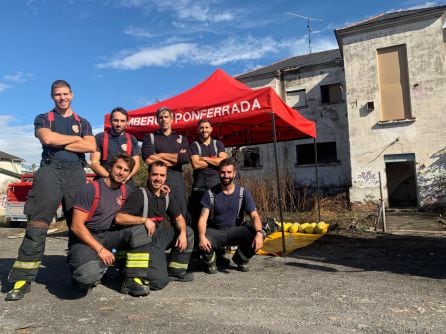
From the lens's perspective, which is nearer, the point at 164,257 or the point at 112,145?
the point at 164,257

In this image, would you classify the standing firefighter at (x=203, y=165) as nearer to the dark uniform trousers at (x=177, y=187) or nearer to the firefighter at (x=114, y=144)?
the dark uniform trousers at (x=177, y=187)

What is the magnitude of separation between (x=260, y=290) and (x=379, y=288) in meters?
1.25

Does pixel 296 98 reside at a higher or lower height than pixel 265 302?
higher

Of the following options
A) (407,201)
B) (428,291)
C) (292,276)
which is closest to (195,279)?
(292,276)

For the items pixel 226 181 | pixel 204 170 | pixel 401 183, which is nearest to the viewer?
pixel 226 181

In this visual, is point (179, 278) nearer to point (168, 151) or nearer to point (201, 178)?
point (201, 178)

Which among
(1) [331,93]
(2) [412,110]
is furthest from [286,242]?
(1) [331,93]

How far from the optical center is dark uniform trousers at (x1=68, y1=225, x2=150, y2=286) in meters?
3.66

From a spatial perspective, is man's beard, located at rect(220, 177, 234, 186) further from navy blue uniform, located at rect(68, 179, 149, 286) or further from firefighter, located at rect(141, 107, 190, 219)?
navy blue uniform, located at rect(68, 179, 149, 286)

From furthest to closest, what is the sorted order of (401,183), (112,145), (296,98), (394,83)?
(296,98)
(401,183)
(394,83)
(112,145)

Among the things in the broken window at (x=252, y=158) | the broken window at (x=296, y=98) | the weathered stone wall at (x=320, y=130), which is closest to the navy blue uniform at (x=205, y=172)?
the weathered stone wall at (x=320, y=130)

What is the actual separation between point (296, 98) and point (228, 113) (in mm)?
15149

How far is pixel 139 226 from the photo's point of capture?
158 inches

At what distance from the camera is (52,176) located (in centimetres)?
387
